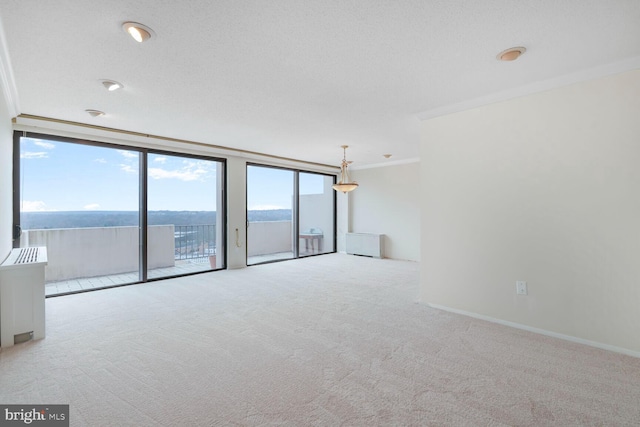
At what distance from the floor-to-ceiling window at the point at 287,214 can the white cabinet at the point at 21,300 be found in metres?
3.81

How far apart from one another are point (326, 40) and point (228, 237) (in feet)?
14.8

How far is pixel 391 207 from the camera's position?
7.31m

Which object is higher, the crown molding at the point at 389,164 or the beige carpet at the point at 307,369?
the crown molding at the point at 389,164

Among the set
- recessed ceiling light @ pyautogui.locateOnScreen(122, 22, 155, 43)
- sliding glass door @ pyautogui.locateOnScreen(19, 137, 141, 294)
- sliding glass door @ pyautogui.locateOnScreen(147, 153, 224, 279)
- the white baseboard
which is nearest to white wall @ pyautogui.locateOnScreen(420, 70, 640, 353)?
the white baseboard

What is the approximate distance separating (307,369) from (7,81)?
3.59 meters

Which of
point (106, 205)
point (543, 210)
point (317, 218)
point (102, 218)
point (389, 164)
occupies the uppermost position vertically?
point (389, 164)

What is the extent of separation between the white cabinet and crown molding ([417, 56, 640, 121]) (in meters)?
4.40

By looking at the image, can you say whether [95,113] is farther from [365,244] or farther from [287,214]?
[365,244]

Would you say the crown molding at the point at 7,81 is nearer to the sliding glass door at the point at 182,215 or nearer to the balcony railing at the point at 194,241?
the sliding glass door at the point at 182,215

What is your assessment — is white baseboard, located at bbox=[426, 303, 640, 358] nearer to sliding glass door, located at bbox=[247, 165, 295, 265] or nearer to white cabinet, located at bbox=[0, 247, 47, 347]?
white cabinet, located at bbox=[0, 247, 47, 347]

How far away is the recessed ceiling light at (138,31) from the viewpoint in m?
1.91

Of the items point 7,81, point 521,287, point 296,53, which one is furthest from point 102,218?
point 521,287

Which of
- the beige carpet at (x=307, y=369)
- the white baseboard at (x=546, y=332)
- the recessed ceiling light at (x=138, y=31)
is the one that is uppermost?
the recessed ceiling light at (x=138, y=31)

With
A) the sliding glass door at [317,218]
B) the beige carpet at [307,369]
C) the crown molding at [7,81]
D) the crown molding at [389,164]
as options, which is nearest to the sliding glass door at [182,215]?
the crown molding at [7,81]
